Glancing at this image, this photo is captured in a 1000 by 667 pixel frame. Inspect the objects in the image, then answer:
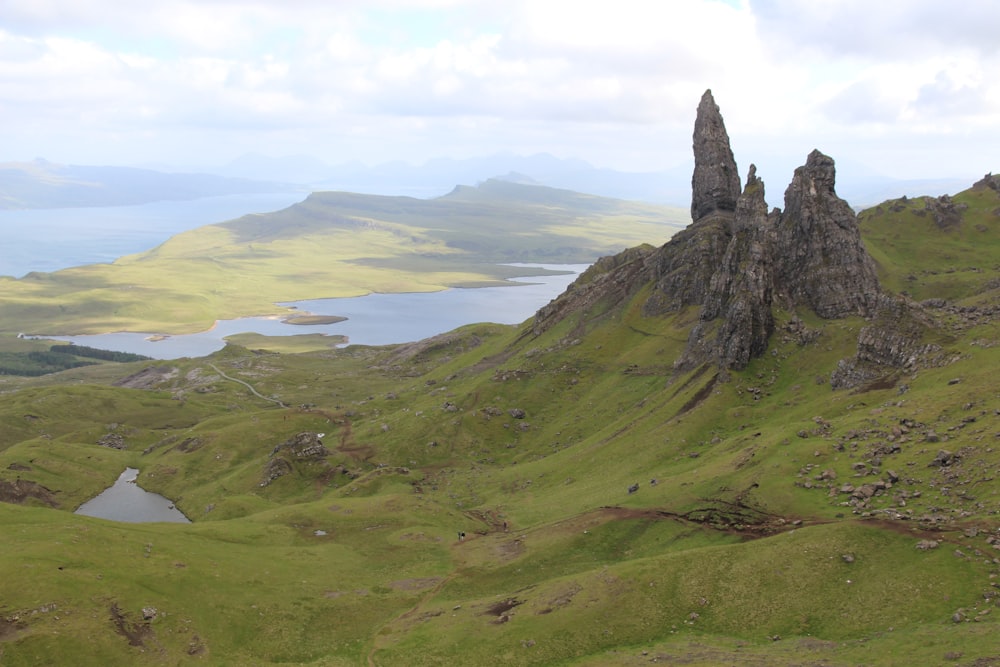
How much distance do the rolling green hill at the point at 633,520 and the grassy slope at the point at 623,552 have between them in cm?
33

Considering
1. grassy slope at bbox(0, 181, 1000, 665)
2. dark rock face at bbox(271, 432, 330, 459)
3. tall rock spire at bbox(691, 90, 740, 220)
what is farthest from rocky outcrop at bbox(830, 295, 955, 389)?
dark rock face at bbox(271, 432, 330, 459)

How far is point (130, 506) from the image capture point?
483 feet

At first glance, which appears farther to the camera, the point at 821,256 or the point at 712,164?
the point at 712,164

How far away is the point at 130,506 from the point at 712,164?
526 ft

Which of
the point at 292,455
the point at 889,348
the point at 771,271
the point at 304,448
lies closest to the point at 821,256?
the point at 771,271

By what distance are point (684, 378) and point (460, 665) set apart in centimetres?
8564

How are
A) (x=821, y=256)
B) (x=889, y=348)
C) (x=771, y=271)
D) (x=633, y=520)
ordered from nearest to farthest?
(x=633, y=520), (x=889, y=348), (x=771, y=271), (x=821, y=256)

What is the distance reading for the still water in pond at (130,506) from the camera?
5507 inches

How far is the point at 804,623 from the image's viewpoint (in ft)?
187

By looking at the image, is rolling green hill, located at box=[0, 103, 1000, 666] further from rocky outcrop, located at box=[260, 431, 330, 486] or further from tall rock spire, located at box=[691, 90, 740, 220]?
tall rock spire, located at box=[691, 90, 740, 220]

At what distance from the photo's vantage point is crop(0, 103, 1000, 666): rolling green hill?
5903cm

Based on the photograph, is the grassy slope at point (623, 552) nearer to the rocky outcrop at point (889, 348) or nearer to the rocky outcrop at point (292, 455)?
the rocky outcrop at point (889, 348)

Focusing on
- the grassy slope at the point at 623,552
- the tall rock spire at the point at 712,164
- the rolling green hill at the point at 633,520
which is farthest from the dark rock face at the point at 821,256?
the tall rock spire at the point at 712,164

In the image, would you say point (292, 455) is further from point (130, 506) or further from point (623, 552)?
point (623, 552)
